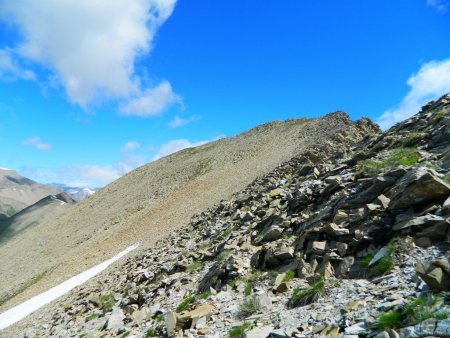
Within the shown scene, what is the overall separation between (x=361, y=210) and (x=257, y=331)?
5889mm

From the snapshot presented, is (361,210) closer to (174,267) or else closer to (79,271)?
(174,267)

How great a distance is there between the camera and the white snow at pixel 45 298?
27422mm

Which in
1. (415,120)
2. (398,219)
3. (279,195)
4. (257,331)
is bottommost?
(257,331)

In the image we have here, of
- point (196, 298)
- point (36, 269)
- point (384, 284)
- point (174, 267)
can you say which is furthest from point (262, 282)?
point (36, 269)

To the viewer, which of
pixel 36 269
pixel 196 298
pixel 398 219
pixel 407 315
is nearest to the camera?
pixel 407 315

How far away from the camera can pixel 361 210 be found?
1247 cm

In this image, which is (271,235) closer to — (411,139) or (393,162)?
(393,162)

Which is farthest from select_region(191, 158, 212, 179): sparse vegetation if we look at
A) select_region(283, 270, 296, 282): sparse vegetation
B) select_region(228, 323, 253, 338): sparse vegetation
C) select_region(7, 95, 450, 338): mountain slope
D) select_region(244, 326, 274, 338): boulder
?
select_region(244, 326, 274, 338): boulder

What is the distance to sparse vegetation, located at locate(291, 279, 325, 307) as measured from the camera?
9781 mm

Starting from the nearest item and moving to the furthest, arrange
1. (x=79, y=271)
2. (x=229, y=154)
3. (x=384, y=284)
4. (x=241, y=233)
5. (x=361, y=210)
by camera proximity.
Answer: (x=384, y=284)
(x=361, y=210)
(x=241, y=233)
(x=79, y=271)
(x=229, y=154)

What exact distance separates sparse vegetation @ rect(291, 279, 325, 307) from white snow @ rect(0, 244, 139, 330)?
23979 mm

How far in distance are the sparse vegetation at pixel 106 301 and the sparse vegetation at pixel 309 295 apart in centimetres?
1089

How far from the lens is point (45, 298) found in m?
29.1

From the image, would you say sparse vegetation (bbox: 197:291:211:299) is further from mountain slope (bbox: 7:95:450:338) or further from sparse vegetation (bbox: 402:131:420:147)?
sparse vegetation (bbox: 402:131:420:147)
